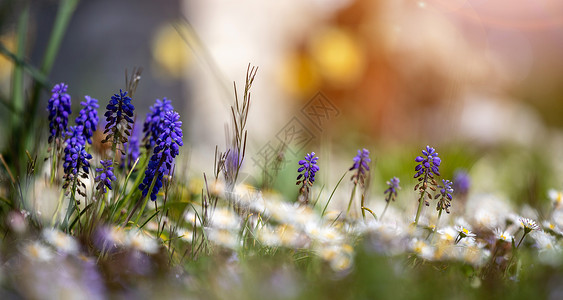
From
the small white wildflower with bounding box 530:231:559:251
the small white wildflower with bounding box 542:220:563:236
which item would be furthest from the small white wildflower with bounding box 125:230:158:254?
the small white wildflower with bounding box 542:220:563:236

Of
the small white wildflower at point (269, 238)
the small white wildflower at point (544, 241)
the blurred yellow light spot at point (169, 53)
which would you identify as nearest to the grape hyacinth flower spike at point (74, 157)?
the small white wildflower at point (269, 238)

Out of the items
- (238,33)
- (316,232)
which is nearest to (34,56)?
(238,33)

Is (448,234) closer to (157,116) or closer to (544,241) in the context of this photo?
(544,241)

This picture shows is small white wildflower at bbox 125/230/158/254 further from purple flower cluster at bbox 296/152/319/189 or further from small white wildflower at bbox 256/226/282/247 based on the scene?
purple flower cluster at bbox 296/152/319/189

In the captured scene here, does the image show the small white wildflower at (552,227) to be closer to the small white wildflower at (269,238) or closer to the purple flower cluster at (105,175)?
the small white wildflower at (269,238)

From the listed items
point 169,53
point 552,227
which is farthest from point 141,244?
point 169,53

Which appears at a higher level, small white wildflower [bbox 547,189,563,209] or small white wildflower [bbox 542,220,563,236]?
small white wildflower [bbox 547,189,563,209]
